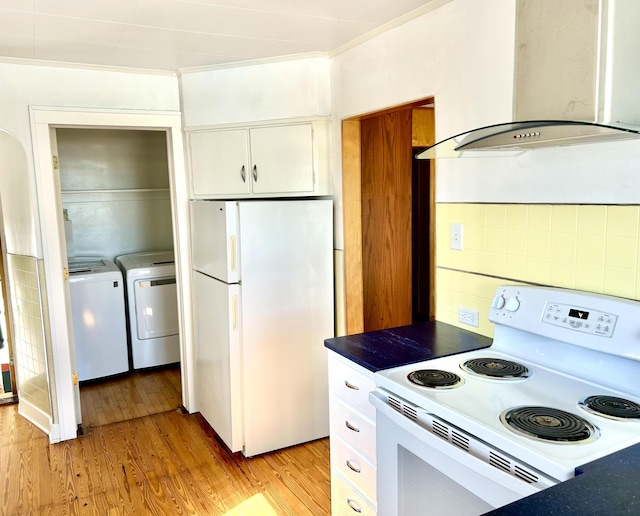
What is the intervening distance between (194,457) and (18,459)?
104 centimetres

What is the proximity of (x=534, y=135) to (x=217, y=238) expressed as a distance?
189cm

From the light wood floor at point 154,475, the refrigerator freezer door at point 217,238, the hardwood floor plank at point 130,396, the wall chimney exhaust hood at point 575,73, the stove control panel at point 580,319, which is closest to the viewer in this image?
the wall chimney exhaust hood at point 575,73

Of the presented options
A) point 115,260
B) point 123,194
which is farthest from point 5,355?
point 123,194

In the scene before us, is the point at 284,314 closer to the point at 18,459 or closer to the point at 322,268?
the point at 322,268

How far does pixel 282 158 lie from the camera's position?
3064mm

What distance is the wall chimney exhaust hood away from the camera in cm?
133

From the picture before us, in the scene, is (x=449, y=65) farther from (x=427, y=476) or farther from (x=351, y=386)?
(x=427, y=476)

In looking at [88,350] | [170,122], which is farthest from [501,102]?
[88,350]

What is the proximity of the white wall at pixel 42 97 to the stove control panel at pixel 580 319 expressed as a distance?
2580 millimetres

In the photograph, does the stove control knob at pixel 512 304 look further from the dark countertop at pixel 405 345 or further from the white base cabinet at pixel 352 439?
the white base cabinet at pixel 352 439

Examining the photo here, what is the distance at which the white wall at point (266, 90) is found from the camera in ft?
9.89

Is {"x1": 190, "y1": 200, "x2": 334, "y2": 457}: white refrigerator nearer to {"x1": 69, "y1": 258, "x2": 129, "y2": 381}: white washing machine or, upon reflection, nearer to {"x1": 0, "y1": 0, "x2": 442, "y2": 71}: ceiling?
{"x1": 0, "y1": 0, "x2": 442, "y2": 71}: ceiling

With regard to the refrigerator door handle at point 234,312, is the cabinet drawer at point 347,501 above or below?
below

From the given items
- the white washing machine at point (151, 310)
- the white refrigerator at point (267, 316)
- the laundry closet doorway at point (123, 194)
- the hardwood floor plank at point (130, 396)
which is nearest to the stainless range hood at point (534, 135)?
the white refrigerator at point (267, 316)
